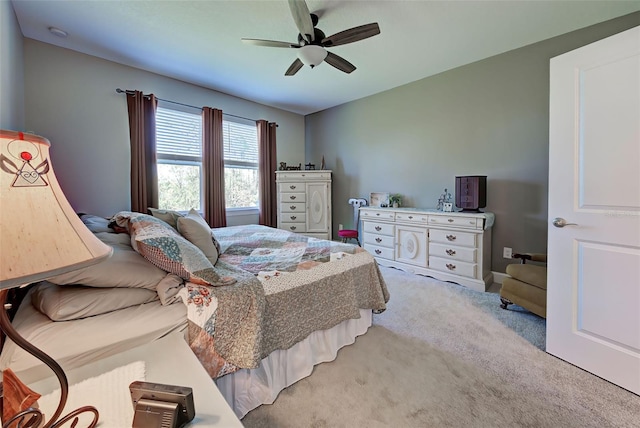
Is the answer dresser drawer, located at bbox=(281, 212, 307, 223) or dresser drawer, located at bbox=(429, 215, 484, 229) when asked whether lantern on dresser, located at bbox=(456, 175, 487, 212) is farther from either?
dresser drawer, located at bbox=(281, 212, 307, 223)

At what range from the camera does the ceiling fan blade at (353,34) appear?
2023 mm

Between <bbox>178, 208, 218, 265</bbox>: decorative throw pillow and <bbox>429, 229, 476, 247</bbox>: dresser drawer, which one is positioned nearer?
<bbox>178, 208, 218, 265</bbox>: decorative throw pillow

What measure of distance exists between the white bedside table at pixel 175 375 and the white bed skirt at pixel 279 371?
474mm

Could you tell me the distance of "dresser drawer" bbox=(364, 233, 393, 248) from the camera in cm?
378

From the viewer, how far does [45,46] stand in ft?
9.02

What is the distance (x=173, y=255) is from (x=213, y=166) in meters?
2.93

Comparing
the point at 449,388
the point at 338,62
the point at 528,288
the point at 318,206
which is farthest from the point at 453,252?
the point at 338,62

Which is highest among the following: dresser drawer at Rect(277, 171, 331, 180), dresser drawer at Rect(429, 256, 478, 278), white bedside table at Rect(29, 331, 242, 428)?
dresser drawer at Rect(277, 171, 331, 180)

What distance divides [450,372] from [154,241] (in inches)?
75.3

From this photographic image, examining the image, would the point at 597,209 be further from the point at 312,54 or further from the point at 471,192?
the point at 312,54

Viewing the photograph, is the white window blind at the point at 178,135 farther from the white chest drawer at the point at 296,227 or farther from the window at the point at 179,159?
the white chest drawer at the point at 296,227

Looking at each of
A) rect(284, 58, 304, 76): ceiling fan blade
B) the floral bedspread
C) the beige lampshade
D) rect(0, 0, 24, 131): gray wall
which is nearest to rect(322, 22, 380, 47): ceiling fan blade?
rect(284, 58, 304, 76): ceiling fan blade

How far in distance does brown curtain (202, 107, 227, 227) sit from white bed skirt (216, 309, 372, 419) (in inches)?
110

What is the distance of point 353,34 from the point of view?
2.10 m
